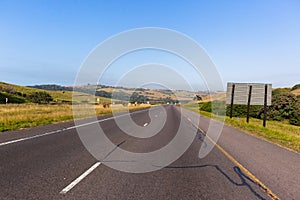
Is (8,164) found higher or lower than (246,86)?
lower

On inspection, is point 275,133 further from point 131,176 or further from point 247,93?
point 131,176

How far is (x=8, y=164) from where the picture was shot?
6730mm

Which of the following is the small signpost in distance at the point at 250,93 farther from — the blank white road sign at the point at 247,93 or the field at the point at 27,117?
the field at the point at 27,117

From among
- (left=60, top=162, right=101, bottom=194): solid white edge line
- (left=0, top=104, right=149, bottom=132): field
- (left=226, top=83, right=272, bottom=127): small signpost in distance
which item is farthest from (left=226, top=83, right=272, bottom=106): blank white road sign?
(left=60, top=162, right=101, bottom=194): solid white edge line

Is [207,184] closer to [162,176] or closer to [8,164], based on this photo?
[162,176]

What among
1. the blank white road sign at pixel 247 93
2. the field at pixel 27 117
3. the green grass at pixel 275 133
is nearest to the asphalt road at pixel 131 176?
the green grass at pixel 275 133

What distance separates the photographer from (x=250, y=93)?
31.0m

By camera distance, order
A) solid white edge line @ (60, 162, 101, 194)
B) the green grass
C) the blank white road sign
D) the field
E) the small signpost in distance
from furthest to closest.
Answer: the blank white road sign, the small signpost in distance, the field, the green grass, solid white edge line @ (60, 162, 101, 194)

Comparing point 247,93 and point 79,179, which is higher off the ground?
point 247,93

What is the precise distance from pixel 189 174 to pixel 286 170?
2.92m

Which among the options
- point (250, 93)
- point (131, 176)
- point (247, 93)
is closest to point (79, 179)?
point (131, 176)

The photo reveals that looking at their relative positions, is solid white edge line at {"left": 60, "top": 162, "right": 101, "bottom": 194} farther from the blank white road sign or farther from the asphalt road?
the blank white road sign

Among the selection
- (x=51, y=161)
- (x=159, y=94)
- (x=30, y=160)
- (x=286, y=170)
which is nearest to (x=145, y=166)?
(x=51, y=161)

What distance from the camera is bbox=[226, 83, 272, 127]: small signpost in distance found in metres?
28.8
